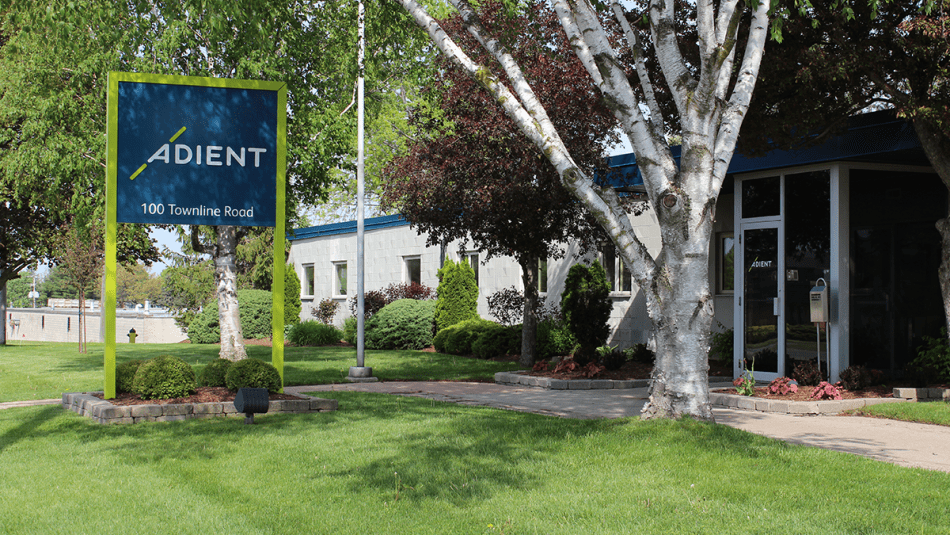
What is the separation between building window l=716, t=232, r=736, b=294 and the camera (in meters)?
16.0

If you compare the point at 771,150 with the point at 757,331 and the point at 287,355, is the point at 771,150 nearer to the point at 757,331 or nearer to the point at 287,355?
the point at 757,331

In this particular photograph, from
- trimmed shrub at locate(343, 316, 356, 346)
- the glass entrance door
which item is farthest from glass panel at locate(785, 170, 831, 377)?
trimmed shrub at locate(343, 316, 356, 346)

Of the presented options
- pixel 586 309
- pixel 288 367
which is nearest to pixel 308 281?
pixel 288 367

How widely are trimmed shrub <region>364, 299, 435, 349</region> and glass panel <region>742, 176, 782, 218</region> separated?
12168 mm

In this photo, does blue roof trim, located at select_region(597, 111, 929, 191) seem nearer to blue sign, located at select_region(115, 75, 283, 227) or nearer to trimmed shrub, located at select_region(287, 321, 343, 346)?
blue sign, located at select_region(115, 75, 283, 227)

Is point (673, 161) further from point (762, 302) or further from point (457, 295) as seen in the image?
point (457, 295)

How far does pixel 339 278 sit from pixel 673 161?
2444cm

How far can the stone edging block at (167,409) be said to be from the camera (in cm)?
886

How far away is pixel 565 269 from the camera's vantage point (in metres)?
19.8

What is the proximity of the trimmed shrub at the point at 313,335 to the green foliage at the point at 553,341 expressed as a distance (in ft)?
34.7

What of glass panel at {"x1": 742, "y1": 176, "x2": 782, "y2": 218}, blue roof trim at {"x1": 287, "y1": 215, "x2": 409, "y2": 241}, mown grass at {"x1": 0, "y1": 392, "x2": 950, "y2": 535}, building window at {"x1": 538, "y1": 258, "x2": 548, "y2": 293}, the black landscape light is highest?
blue roof trim at {"x1": 287, "y1": 215, "x2": 409, "y2": 241}

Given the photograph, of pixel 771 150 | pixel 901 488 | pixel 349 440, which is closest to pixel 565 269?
pixel 771 150

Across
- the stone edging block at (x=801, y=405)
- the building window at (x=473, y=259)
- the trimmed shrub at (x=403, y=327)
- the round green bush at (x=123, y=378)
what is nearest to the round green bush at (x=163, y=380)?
the round green bush at (x=123, y=378)

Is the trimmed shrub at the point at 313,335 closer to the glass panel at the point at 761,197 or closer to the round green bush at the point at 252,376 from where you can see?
the round green bush at the point at 252,376
